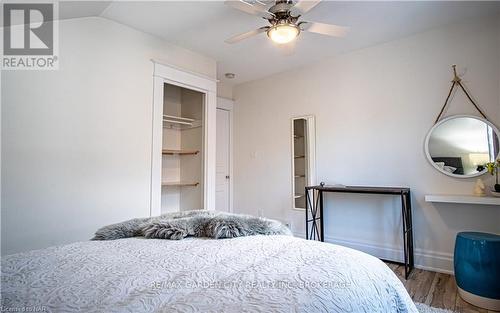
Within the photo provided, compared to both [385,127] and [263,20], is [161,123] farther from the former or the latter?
[385,127]

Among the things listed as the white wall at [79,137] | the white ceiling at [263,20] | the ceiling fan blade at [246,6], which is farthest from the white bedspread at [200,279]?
the white ceiling at [263,20]

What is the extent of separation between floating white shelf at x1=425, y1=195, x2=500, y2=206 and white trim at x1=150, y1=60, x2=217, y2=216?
2.40 m

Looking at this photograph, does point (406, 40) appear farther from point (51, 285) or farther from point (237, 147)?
point (51, 285)

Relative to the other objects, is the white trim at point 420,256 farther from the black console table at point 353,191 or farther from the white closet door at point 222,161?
the white closet door at point 222,161

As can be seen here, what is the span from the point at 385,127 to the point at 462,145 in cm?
72

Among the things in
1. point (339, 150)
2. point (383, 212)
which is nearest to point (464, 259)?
point (383, 212)

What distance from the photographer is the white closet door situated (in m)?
4.29

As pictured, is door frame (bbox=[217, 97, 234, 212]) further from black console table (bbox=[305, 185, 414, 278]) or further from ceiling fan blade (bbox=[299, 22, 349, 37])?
ceiling fan blade (bbox=[299, 22, 349, 37])

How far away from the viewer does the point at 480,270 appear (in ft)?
6.31

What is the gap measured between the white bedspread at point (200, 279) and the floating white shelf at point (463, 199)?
5.97 feet

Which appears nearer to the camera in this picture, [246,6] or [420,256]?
[246,6]

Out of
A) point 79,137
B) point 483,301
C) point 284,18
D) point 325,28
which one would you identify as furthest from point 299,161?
point 79,137

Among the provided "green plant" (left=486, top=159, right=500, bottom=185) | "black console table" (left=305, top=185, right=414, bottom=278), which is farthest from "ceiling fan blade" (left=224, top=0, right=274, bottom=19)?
"green plant" (left=486, top=159, right=500, bottom=185)

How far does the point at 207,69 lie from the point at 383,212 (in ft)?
9.06
